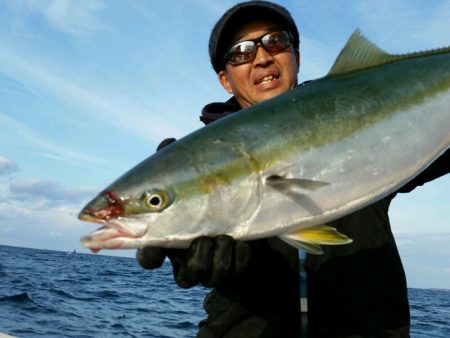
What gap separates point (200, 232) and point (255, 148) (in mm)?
580

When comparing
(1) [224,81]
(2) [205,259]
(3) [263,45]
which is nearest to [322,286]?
(2) [205,259]

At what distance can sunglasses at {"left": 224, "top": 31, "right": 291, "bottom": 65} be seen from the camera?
4805mm

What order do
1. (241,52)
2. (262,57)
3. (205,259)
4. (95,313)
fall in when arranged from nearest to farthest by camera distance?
(205,259)
(262,57)
(241,52)
(95,313)

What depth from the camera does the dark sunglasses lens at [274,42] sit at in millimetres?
4805

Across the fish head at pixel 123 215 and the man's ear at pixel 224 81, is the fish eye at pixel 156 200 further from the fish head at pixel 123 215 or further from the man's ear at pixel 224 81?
the man's ear at pixel 224 81

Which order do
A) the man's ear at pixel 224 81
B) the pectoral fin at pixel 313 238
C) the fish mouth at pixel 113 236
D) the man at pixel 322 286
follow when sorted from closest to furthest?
the fish mouth at pixel 113 236 < the pectoral fin at pixel 313 238 < the man at pixel 322 286 < the man's ear at pixel 224 81

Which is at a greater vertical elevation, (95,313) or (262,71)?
(262,71)

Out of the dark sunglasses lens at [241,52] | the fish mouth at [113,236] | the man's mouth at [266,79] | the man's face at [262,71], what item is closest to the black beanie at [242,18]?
the man's face at [262,71]

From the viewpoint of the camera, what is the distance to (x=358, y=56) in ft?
11.1

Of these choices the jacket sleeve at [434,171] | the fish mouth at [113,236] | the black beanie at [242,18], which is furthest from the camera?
the black beanie at [242,18]

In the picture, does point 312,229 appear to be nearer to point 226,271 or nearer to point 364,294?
point 226,271

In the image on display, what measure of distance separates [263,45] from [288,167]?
6.95 feet

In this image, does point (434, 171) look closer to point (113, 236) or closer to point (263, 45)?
point (263, 45)

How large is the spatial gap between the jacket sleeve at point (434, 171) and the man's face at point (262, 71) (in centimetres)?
145
